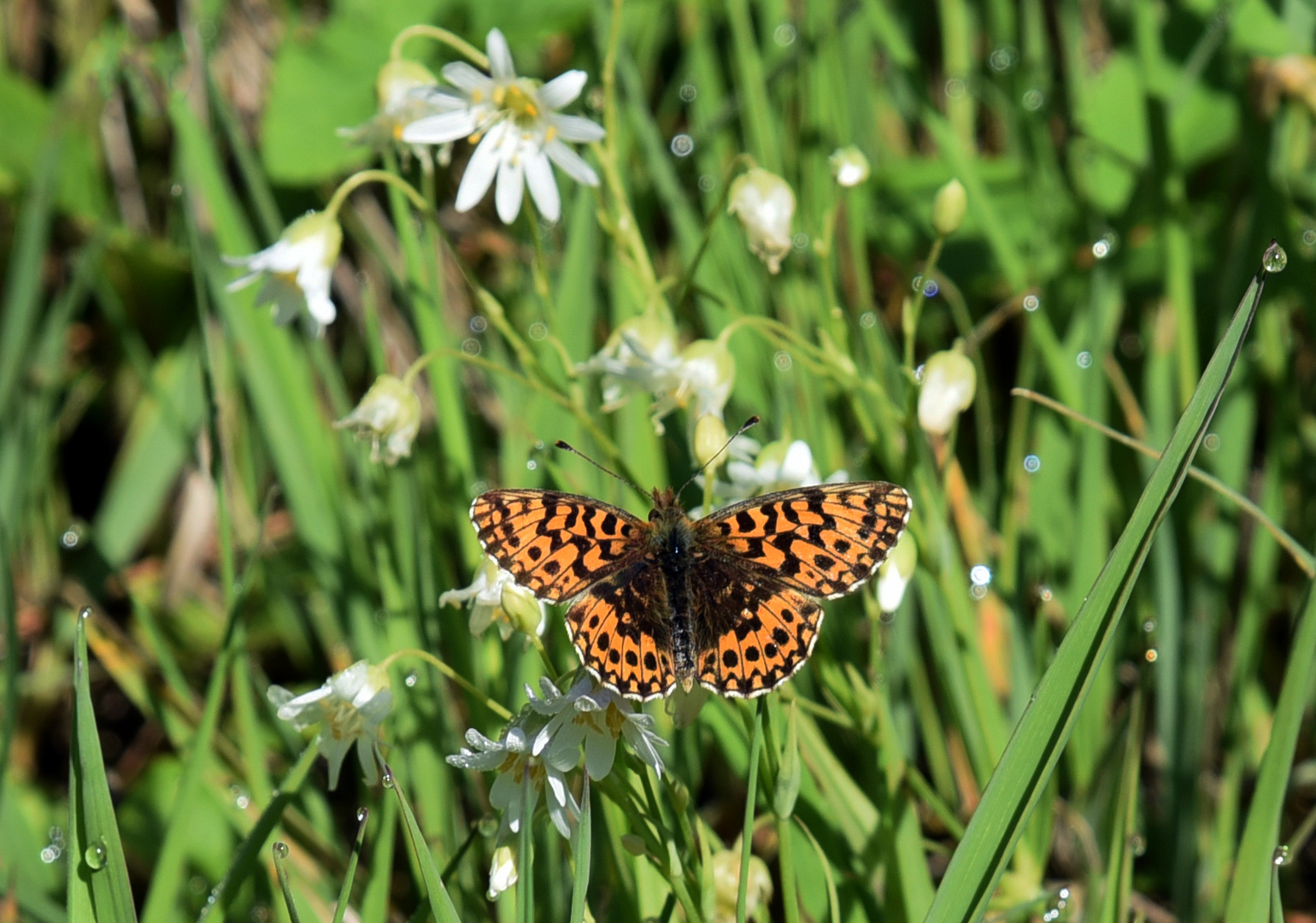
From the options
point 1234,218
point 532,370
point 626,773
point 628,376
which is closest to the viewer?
point 626,773

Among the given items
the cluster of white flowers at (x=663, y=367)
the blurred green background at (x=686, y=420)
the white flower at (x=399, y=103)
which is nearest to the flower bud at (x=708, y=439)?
the cluster of white flowers at (x=663, y=367)

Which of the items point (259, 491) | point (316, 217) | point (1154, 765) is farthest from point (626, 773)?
point (259, 491)

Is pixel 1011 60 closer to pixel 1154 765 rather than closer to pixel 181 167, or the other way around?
pixel 1154 765

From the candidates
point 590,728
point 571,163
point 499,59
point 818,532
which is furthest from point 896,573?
point 499,59

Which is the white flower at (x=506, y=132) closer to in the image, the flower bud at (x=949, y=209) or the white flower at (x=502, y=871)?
the flower bud at (x=949, y=209)

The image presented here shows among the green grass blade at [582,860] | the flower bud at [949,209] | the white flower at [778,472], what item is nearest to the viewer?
the green grass blade at [582,860]

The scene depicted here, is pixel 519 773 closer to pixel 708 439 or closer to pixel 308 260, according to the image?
pixel 708 439
